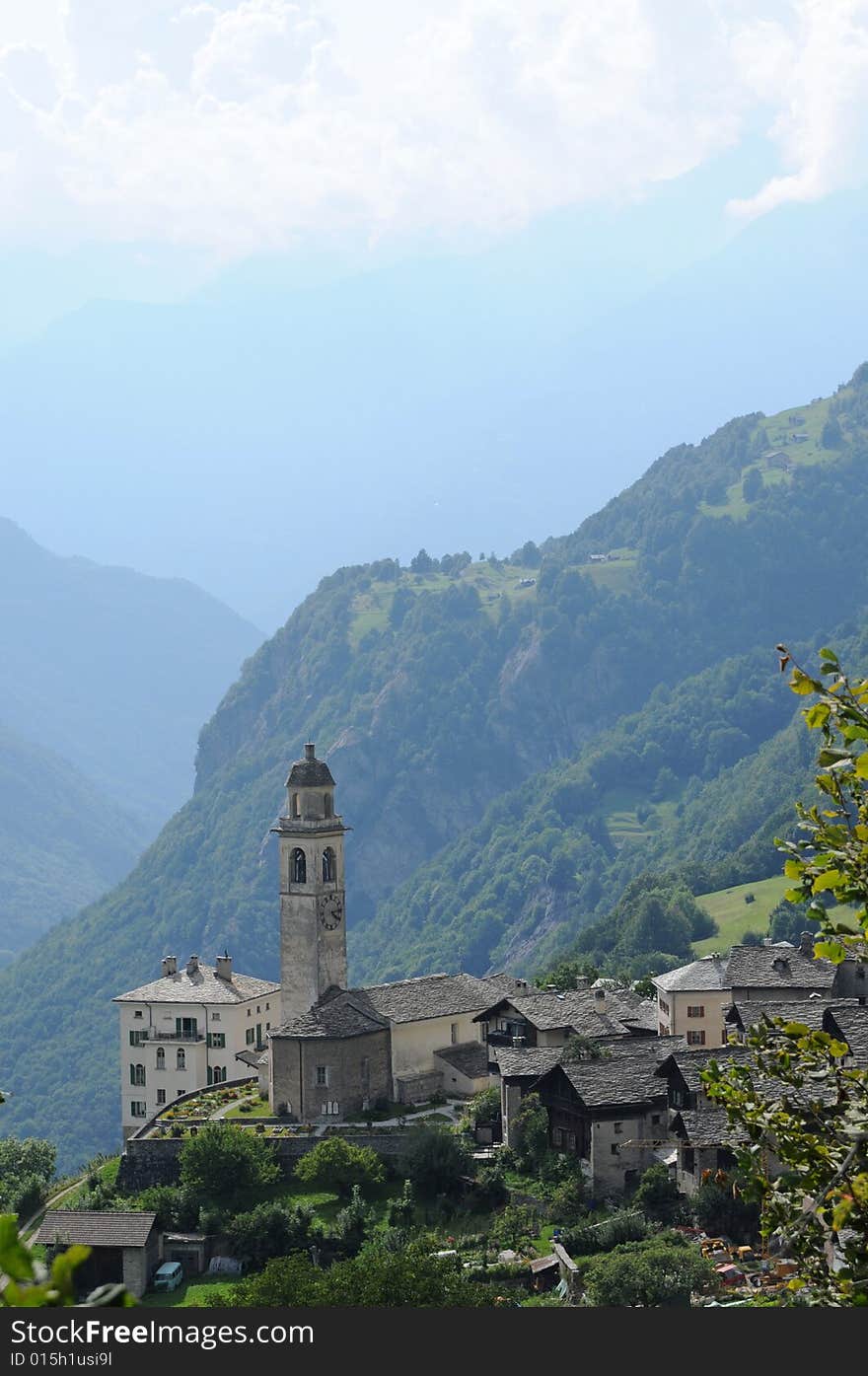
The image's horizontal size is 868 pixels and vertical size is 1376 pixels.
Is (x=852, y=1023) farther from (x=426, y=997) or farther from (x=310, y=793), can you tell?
(x=310, y=793)

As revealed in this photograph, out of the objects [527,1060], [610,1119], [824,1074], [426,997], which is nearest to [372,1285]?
[610,1119]

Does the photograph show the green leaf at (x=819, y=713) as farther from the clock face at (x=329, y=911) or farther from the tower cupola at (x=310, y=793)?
the tower cupola at (x=310, y=793)

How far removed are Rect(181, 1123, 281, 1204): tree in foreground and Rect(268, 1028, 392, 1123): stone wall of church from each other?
17.6 feet

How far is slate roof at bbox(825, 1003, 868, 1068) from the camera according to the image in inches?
2928

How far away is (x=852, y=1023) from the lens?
7719cm

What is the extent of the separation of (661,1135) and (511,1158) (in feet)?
19.0

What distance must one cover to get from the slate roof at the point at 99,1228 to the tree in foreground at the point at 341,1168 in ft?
18.5

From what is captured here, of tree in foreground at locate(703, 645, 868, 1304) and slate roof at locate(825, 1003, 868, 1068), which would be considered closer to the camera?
tree in foreground at locate(703, 645, 868, 1304)

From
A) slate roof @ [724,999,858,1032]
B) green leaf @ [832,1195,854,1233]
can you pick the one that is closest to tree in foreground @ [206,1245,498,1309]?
slate roof @ [724,999,858,1032]

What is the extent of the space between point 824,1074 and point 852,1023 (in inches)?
2130

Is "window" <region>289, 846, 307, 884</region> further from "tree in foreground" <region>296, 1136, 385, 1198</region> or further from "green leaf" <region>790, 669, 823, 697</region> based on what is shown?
"green leaf" <region>790, 669, 823, 697</region>

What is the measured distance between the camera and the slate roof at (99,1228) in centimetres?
7906

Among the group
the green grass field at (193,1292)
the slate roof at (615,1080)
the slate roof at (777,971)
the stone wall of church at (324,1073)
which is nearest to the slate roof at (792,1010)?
the slate roof at (615,1080)

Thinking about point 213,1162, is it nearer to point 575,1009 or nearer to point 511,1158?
point 511,1158
